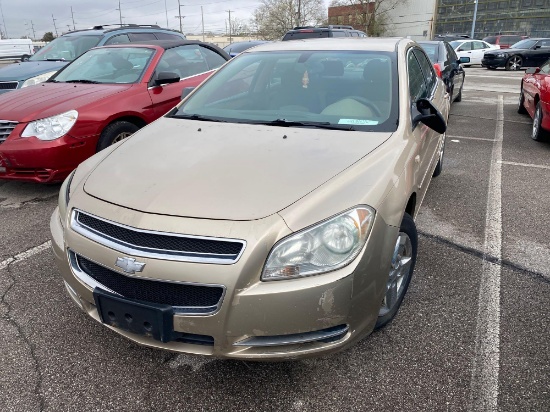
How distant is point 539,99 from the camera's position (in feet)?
21.6

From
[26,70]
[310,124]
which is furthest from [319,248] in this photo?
[26,70]

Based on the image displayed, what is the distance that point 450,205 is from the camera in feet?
14.4

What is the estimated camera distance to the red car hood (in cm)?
440

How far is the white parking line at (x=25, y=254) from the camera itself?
332cm

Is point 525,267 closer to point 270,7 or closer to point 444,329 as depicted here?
point 444,329

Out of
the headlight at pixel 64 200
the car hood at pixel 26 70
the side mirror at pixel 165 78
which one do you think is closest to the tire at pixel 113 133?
the side mirror at pixel 165 78

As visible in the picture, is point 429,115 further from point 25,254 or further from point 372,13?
point 372,13

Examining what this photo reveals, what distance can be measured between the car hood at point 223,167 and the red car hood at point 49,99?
2102mm

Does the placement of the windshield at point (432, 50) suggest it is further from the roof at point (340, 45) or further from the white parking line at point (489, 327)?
the roof at point (340, 45)

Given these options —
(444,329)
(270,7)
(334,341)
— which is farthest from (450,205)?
(270,7)

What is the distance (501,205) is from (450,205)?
1.62 ft

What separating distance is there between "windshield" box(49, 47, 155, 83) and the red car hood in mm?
243

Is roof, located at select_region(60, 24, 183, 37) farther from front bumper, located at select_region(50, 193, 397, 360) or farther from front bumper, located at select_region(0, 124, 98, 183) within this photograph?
front bumper, located at select_region(50, 193, 397, 360)

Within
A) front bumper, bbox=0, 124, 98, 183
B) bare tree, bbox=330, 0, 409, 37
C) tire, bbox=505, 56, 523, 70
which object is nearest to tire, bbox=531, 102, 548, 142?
front bumper, bbox=0, 124, 98, 183
